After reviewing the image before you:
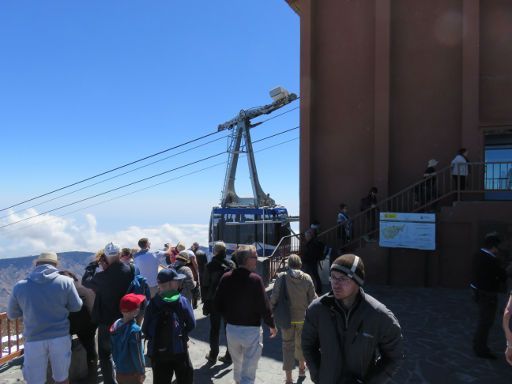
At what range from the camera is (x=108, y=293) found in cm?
440

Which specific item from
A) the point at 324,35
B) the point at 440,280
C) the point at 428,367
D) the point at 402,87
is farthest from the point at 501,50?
the point at 428,367

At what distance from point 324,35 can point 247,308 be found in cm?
1172

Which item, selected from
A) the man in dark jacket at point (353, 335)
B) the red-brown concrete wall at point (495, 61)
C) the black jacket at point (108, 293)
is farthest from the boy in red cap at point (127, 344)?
the red-brown concrete wall at point (495, 61)

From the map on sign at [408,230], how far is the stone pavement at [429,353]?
1.82 meters

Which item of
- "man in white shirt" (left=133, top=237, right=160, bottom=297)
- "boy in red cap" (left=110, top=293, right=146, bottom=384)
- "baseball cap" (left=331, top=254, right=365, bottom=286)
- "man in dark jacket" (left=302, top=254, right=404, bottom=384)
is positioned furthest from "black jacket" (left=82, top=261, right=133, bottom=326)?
"baseball cap" (left=331, top=254, right=365, bottom=286)

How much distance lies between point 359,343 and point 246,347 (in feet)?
6.29

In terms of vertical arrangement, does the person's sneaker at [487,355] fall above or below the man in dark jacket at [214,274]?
below

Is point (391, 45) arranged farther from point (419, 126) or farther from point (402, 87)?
point (419, 126)

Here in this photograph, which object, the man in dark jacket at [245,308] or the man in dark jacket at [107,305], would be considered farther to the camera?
the man in dark jacket at [107,305]

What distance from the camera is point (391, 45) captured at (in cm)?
1240

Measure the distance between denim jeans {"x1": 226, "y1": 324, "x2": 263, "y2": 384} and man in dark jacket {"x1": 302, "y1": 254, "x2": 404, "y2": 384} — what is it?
152 cm

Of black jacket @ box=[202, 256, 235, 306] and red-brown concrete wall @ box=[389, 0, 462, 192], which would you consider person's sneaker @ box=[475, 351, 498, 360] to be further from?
red-brown concrete wall @ box=[389, 0, 462, 192]

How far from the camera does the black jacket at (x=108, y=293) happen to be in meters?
4.38

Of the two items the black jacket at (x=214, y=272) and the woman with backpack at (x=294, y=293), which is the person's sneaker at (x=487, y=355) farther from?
the black jacket at (x=214, y=272)
